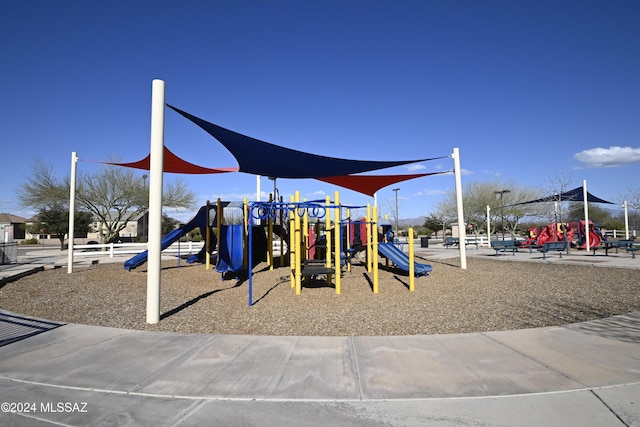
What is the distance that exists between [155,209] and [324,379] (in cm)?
384

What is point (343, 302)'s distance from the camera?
7371mm

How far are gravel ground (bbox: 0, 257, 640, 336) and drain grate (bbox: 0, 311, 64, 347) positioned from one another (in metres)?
0.30

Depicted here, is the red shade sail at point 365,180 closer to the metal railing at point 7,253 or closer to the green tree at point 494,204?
the metal railing at point 7,253

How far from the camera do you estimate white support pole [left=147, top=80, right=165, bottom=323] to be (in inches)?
223

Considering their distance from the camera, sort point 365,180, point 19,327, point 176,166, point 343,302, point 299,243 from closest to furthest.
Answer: point 19,327, point 343,302, point 299,243, point 176,166, point 365,180

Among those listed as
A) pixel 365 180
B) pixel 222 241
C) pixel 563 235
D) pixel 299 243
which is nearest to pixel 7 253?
pixel 222 241

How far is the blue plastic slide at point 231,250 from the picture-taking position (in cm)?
1053

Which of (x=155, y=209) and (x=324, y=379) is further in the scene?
(x=155, y=209)

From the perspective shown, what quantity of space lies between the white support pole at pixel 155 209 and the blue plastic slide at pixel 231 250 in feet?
15.4

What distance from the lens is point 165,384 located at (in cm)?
334

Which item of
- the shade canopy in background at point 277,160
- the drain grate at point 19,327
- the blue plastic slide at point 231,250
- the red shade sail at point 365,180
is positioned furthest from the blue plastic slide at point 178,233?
the drain grate at point 19,327

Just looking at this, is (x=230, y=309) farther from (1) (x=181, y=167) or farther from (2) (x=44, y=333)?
(1) (x=181, y=167)

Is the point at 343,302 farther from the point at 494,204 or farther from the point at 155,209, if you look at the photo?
the point at 494,204

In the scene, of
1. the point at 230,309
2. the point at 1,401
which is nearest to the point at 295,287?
the point at 230,309
